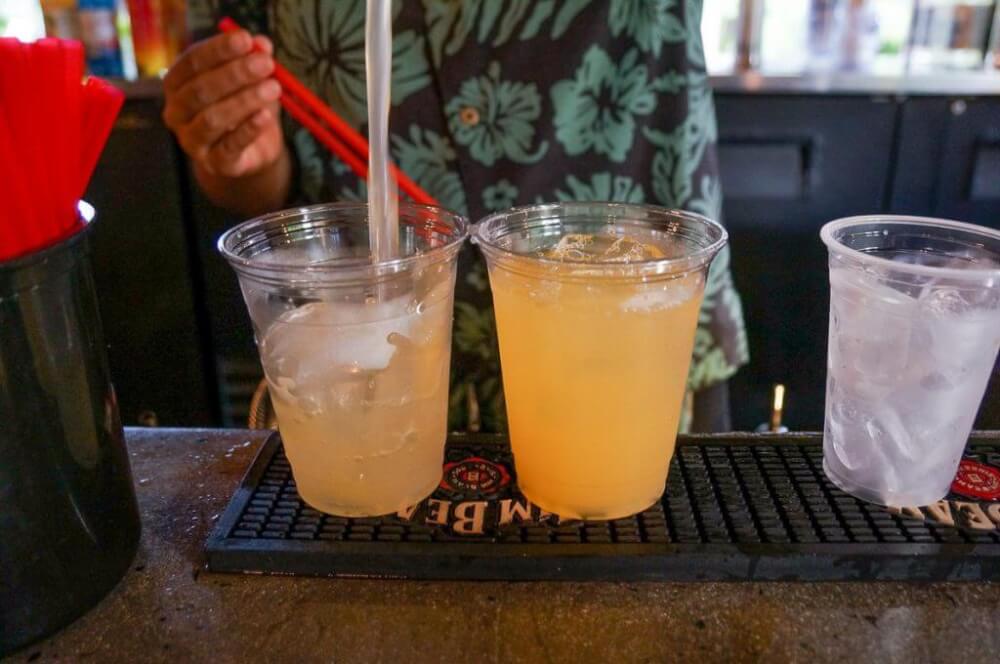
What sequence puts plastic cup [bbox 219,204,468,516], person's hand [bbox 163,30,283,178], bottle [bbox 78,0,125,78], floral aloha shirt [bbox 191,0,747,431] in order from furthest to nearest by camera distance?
bottle [bbox 78,0,125,78], floral aloha shirt [bbox 191,0,747,431], person's hand [bbox 163,30,283,178], plastic cup [bbox 219,204,468,516]

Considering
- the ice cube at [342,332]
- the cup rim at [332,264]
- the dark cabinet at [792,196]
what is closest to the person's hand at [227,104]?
the cup rim at [332,264]

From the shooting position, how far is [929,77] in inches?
67.4

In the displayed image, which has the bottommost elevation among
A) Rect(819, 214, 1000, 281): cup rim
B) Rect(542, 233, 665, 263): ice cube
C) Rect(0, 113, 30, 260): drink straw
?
Rect(542, 233, 665, 263): ice cube

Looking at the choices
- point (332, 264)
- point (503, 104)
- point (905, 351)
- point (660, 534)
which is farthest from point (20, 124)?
point (503, 104)

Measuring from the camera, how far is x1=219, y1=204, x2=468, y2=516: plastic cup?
0.54 meters

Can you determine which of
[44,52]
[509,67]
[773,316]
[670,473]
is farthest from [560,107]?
[773,316]

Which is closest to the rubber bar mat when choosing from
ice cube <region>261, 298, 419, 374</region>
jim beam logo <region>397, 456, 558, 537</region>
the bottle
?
jim beam logo <region>397, 456, 558, 537</region>

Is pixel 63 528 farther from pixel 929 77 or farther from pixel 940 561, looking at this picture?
pixel 929 77

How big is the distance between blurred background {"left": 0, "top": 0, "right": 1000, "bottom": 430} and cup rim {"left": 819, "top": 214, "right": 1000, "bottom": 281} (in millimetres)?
1147

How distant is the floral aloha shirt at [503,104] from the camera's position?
43.9 inches

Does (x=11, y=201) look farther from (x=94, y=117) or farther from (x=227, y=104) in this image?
(x=227, y=104)

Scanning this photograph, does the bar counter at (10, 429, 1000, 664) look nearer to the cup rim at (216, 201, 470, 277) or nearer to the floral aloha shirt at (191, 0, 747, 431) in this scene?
the cup rim at (216, 201, 470, 277)

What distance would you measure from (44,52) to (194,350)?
151 cm

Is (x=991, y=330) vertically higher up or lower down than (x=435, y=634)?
higher up
